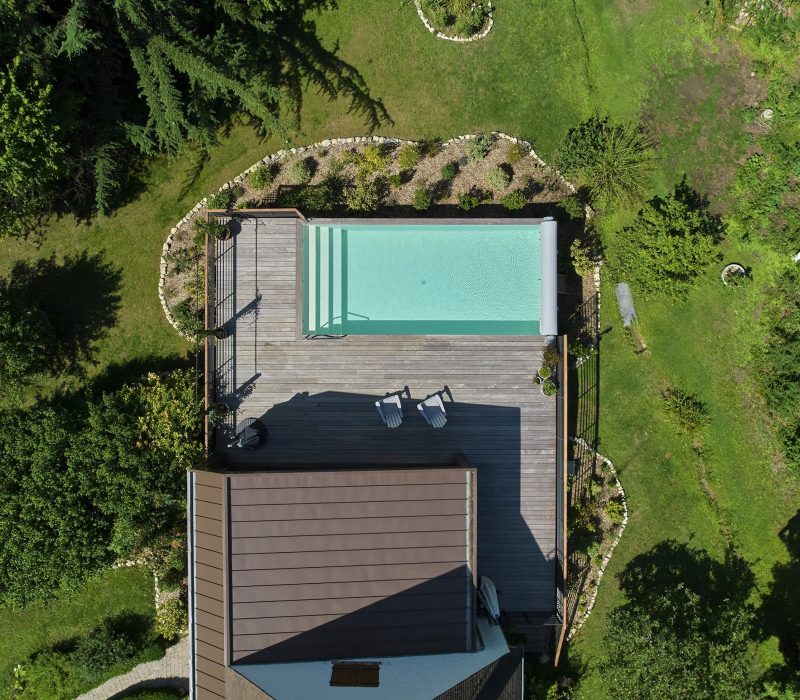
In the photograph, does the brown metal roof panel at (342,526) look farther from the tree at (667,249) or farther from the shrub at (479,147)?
the shrub at (479,147)

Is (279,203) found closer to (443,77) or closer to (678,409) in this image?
(443,77)

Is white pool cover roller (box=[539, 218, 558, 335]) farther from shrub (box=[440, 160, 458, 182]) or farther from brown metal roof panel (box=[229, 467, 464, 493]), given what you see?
brown metal roof panel (box=[229, 467, 464, 493])

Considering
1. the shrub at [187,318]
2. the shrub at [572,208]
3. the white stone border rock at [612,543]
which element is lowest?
the white stone border rock at [612,543]

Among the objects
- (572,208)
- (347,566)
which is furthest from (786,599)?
(347,566)

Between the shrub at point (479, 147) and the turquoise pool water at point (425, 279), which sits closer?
the turquoise pool water at point (425, 279)

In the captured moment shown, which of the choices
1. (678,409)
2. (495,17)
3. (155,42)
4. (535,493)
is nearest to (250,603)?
(535,493)

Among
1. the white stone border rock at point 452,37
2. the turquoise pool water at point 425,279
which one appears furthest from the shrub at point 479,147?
the white stone border rock at point 452,37
